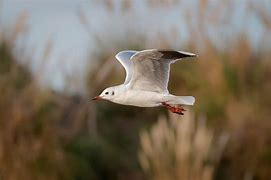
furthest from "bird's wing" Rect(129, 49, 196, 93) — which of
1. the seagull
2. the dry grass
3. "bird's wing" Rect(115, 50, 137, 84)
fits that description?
the dry grass

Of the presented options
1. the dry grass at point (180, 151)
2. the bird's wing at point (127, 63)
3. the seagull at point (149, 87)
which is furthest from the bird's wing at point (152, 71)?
the dry grass at point (180, 151)

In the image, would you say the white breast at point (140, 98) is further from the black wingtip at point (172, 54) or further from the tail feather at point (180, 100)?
the black wingtip at point (172, 54)

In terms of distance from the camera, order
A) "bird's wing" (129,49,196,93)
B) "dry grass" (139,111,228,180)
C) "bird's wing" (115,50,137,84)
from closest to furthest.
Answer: "bird's wing" (129,49,196,93), "bird's wing" (115,50,137,84), "dry grass" (139,111,228,180)

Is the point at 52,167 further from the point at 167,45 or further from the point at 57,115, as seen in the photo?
the point at 167,45

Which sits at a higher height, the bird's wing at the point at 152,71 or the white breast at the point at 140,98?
the bird's wing at the point at 152,71

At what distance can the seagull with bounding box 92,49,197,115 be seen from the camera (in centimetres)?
465

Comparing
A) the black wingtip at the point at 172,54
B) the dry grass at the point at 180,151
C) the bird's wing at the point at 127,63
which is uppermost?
the black wingtip at the point at 172,54

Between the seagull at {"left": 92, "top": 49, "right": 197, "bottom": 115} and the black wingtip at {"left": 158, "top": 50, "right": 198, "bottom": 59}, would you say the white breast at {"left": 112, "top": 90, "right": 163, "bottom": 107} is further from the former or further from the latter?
the black wingtip at {"left": 158, "top": 50, "right": 198, "bottom": 59}

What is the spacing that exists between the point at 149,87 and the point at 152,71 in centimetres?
7

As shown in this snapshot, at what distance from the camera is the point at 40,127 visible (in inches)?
332

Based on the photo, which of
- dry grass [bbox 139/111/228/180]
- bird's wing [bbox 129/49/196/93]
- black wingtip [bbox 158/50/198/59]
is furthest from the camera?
dry grass [bbox 139/111/228/180]

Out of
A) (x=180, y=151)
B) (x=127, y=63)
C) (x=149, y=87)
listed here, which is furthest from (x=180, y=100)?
(x=180, y=151)

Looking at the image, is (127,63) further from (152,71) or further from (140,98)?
(140,98)

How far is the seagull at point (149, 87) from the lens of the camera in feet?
15.3
